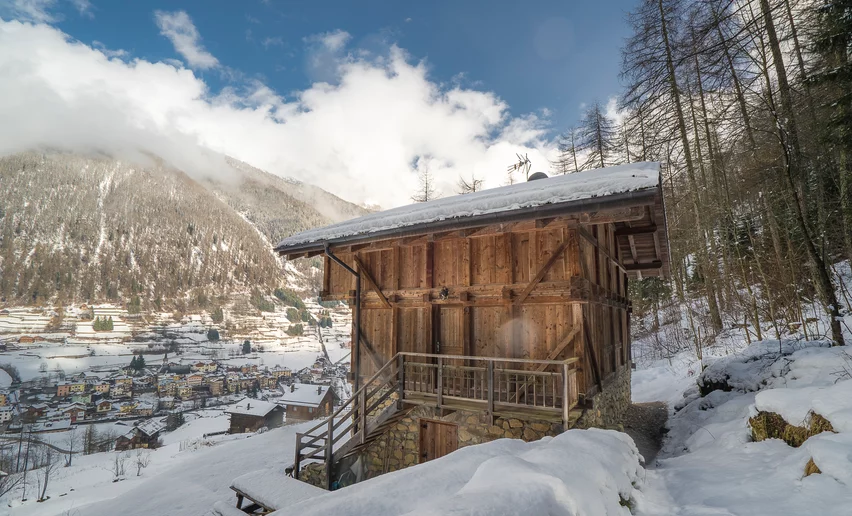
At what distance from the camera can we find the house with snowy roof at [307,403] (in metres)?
42.9

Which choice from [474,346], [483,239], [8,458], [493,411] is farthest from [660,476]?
[8,458]

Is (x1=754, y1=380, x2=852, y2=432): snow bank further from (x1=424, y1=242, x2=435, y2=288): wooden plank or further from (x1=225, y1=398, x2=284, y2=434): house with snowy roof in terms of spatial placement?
(x1=225, y1=398, x2=284, y2=434): house with snowy roof

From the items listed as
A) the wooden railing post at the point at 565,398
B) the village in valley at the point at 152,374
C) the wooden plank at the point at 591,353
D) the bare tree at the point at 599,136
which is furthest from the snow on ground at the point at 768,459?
the village in valley at the point at 152,374

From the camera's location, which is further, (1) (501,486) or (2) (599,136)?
(2) (599,136)

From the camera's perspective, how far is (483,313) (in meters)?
8.52

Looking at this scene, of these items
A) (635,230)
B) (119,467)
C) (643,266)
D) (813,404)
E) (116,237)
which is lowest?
(119,467)

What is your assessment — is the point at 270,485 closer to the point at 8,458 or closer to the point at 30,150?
the point at 8,458

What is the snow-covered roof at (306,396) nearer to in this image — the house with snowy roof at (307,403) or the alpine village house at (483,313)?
the house with snowy roof at (307,403)

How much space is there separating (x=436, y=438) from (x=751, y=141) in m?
10.3

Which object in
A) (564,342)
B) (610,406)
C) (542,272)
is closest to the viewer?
(564,342)

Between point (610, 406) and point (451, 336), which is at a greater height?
point (451, 336)

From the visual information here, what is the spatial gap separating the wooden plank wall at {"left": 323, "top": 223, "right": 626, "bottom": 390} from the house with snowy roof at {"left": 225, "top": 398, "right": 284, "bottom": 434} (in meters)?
43.3

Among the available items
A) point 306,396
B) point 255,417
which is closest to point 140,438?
point 255,417

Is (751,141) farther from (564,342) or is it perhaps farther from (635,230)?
(564,342)
